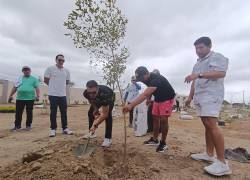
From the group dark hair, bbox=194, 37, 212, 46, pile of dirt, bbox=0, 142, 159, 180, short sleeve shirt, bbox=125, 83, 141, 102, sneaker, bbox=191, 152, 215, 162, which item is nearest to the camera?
pile of dirt, bbox=0, 142, 159, 180

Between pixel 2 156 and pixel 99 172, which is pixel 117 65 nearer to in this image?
pixel 99 172

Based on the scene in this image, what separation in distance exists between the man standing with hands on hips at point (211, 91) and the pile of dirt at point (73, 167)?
0.85 m

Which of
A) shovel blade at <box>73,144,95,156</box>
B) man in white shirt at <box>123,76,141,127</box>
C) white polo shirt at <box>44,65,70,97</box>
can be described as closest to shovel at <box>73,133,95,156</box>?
shovel blade at <box>73,144,95,156</box>

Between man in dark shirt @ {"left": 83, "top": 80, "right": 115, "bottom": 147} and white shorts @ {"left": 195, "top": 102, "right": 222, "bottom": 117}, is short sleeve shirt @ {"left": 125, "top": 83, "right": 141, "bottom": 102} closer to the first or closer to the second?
man in dark shirt @ {"left": 83, "top": 80, "right": 115, "bottom": 147}

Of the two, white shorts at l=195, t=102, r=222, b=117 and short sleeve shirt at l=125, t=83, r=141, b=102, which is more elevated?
short sleeve shirt at l=125, t=83, r=141, b=102

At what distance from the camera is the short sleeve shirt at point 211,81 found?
159 inches

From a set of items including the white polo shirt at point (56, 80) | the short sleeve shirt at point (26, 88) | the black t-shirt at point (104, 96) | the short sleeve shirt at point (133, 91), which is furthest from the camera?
the short sleeve shirt at point (133, 91)

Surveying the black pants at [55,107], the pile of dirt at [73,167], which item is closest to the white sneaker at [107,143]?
the pile of dirt at [73,167]

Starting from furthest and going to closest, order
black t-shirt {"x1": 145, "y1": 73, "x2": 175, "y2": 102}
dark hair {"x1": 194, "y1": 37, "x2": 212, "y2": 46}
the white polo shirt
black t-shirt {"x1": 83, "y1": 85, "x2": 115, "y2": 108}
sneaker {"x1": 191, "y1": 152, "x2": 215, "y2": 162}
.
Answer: the white polo shirt, black t-shirt {"x1": 83, "y1": 85, "x2": 115, "y2": 108}, black t-shirt {"x1": 145, "y1": 73, "x2": 175, "y2": 102}, sneaker {"x1": 191, "y1": 152, "x2": 215, "y2": 162}, dark hair {"x1": 194, "y1": 37, "x2": 212, "y2": 46}

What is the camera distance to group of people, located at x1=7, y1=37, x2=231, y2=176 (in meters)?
4.01

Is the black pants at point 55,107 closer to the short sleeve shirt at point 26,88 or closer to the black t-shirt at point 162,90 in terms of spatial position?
the short sleeve shirt at point 26,88

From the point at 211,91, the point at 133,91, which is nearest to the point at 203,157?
the point at 211,91

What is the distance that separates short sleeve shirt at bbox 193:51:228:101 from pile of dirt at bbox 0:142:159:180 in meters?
1.21

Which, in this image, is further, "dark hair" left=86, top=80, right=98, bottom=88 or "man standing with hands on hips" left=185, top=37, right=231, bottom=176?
"dark hair" left=86, top=80, right=98, bottom=88
